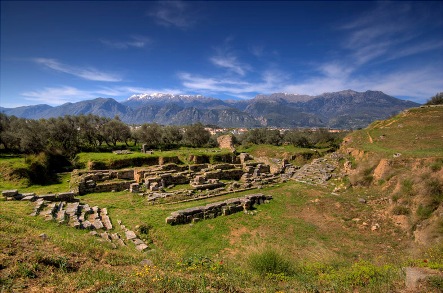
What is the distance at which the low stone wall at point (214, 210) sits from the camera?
54.5 ft

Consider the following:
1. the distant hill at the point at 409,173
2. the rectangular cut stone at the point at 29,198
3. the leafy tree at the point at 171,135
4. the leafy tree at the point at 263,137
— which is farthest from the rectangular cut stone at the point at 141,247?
the leafy tree at the point at 263,137

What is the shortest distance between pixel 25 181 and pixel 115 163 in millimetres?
9974

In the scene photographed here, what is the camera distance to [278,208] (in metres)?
20.0

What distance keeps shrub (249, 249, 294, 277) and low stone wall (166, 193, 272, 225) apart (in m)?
8.75

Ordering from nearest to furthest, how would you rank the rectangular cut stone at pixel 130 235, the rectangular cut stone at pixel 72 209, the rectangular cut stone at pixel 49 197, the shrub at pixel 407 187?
the rectangular cut stone at pixel 130 235 → the rectangular cut stone at pixel 72 209 → the shrub at pixel 407 187 → the rectangular cut stone at pixel 49 197

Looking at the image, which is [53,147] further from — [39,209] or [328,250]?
[328,250]

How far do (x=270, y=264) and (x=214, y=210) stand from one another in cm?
980

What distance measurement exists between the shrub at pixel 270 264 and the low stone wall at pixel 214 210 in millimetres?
8753

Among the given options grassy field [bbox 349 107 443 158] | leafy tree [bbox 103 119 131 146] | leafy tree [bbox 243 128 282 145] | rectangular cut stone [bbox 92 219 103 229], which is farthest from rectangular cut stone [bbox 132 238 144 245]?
leafy tree [bbox 243 128 282 145]

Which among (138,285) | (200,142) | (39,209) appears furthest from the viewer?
(200,142)

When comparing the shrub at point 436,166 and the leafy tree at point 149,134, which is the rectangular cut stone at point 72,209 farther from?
the leafy tree at point 149,134

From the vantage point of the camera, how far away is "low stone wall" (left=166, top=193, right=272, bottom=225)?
54.5 feet

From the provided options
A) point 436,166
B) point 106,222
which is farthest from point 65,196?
point 436,166

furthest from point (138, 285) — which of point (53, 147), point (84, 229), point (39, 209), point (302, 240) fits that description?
point (53, 147)
